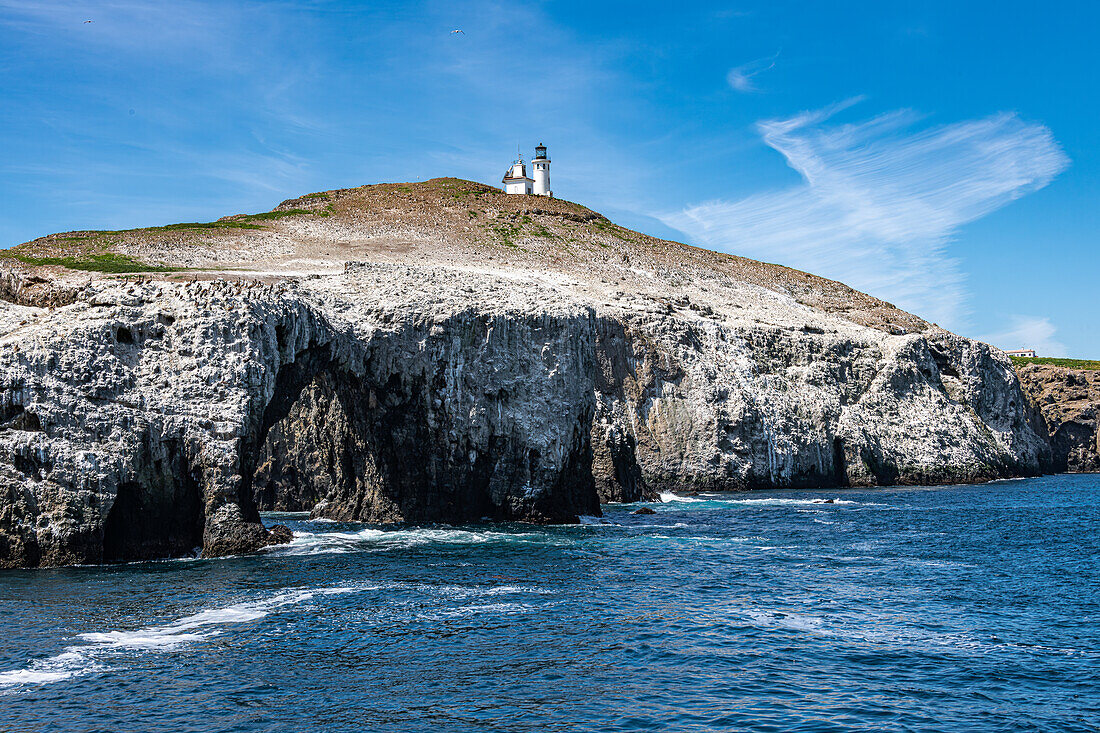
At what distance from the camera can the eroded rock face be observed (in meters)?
36.7

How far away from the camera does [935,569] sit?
36531 mm

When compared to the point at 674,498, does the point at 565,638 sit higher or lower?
lower

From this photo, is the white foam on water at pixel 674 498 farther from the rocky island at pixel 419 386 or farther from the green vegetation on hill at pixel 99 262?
the green vegetation on hill at pixel 99 262

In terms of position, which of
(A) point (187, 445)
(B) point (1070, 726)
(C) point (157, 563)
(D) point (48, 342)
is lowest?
(B) point (1070, 726)

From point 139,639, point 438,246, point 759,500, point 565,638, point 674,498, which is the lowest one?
point 565,638

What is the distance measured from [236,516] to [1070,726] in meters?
32.1

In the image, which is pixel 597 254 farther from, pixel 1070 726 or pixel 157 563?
pixel 1070 726

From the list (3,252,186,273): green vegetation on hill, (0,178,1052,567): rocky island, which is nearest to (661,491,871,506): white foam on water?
(0,178,1052,567): rocky island

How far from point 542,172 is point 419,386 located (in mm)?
99818

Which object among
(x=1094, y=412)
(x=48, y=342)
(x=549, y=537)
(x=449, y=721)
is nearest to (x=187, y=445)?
(x=48, y=342)

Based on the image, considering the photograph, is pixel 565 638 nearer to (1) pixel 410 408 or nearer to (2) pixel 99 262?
(1) pixel 410 408

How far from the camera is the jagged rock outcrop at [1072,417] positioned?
115 metres

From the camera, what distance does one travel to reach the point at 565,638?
2556 centimetres

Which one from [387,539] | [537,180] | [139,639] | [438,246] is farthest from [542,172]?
[139,639]
